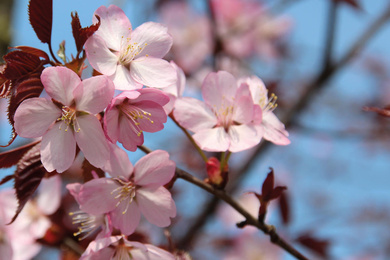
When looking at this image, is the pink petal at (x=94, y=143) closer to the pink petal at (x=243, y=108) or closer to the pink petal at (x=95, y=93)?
the pink petal at (x=95, y=93)

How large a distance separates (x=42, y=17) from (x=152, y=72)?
21cm

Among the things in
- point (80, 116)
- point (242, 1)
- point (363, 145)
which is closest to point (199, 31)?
point (242, 1)

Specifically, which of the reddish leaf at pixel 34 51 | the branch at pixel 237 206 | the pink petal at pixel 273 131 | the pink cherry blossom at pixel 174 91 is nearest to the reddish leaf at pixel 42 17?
the reddish leaf at pixel 34 51

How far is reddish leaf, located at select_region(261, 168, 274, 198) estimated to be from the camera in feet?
2.79

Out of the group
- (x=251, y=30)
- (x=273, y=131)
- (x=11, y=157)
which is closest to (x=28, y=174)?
(x=11, y=157)

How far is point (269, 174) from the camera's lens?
85 centimetres

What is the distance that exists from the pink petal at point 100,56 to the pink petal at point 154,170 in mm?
181

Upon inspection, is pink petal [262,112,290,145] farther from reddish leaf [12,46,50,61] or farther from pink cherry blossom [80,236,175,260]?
reddish leaf [12,46,50,61]

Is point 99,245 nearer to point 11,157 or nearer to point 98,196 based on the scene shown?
point 98,196

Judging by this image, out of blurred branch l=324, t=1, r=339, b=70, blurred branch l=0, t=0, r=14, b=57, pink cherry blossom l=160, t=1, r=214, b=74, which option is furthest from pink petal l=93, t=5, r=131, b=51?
pink cherry blossom l=160, t=1, r=214, b=74

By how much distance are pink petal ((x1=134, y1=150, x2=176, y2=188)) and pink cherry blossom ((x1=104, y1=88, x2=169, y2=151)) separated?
59 mm

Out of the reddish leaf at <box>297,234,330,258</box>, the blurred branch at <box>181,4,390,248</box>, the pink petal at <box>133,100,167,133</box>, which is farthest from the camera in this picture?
the blurred branch at <box>181,4,390,248</box>

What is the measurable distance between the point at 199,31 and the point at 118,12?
2.92 meters

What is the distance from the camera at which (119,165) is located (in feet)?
2.73
